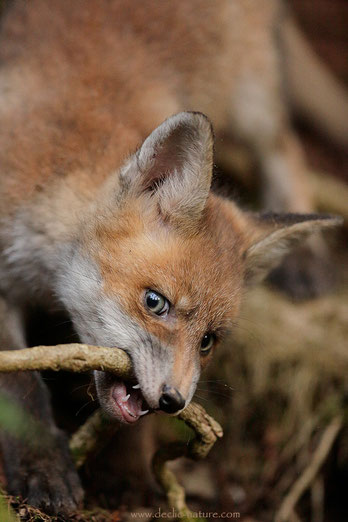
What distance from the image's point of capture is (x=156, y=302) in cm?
291

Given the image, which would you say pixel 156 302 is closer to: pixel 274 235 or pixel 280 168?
pixel 274 235

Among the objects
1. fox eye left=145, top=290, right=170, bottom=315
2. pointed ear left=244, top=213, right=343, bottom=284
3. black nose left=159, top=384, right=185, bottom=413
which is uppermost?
pointed ear left=244, top=213, right=343, bottom=284

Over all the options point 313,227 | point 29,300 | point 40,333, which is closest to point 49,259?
point 29,300

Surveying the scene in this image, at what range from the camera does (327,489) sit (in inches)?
180

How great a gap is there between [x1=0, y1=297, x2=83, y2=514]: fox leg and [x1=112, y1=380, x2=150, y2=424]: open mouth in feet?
1.46

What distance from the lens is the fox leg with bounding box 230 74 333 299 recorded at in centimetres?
550

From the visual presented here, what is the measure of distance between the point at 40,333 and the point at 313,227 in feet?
6.19

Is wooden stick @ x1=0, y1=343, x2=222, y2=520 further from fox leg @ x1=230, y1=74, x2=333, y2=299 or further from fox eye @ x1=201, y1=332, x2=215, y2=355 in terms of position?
fox leg @ x1=230, y1=74, x2=333, y2=299

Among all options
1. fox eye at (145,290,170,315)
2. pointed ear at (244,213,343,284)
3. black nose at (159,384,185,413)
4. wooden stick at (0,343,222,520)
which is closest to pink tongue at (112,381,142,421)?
wooden stick at (0,343,222,520)

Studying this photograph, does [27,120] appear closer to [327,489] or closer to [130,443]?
[130,443]

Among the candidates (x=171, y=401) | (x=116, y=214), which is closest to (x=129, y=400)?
(x=171, y=401)

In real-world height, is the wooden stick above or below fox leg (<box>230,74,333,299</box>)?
below

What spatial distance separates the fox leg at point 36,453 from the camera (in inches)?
117

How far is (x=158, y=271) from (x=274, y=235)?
2.84ft
